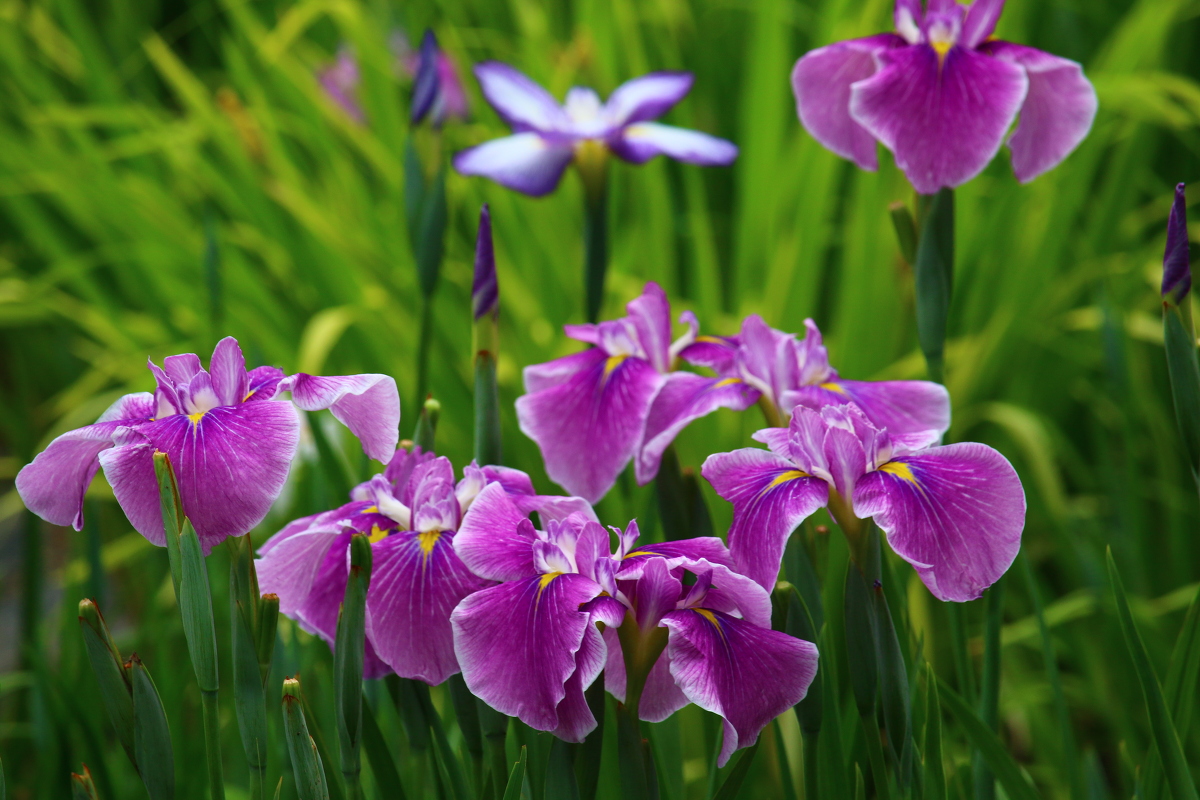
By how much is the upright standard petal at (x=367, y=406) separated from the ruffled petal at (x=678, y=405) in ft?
0.50

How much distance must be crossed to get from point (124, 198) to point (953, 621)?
166cm

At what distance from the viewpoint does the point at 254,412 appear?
0.45 metres

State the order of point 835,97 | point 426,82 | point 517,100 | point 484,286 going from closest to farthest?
point 484,286 → point 835,97 → point 426,82 → point 517,100

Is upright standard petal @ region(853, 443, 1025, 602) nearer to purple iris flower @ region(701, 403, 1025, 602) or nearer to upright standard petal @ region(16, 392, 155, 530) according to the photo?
purple iris flower @ region(701, 403, 1025, 602)

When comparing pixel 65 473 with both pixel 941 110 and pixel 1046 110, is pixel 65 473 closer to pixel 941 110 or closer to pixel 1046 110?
pixel 941 110

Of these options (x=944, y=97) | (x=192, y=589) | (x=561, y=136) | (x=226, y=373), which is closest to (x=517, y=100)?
(x=561, y=136)

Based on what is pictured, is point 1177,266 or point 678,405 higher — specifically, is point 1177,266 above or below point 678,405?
above

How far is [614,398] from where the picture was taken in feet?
2.06

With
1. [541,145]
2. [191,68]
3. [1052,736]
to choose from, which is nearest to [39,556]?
[541,145]

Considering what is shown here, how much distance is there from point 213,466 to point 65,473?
0.10m

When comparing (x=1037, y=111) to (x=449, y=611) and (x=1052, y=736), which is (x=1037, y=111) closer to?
(x=449, y=611)

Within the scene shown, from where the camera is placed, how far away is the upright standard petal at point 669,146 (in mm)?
914

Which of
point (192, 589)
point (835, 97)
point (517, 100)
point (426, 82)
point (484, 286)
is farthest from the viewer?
point (517, 100)

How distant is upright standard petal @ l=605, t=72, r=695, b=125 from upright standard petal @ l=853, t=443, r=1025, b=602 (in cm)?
64
